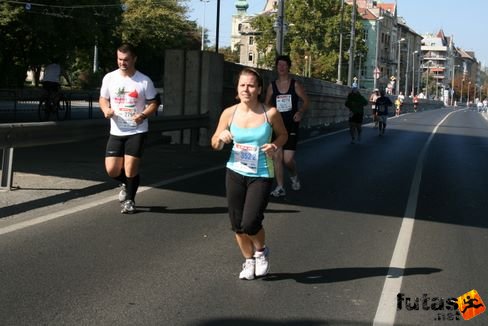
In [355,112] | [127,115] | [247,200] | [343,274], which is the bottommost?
[343,274]

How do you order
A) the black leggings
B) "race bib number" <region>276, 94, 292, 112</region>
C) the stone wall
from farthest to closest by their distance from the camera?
1. the stone wall
2. "race bib number" <region>276, 94, 292, 112</region>
3. the black leggings

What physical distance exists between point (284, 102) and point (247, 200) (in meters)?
4.31

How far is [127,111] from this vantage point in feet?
26.3

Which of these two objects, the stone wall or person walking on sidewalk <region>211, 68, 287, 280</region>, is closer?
person walking on sidewalk <region>211, 68, 287, 280</region>

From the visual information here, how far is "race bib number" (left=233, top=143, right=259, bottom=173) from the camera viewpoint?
17.7 ft

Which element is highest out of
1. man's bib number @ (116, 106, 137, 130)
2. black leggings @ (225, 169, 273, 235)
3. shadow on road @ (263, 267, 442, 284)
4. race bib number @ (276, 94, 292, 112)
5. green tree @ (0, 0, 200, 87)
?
green tree @ (0, 0, 200, 87)

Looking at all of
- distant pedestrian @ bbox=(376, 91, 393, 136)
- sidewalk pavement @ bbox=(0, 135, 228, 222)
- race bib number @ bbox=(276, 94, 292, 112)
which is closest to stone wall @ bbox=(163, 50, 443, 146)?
sidewalk pavement @ bbox=(0, 135, 228, 222)

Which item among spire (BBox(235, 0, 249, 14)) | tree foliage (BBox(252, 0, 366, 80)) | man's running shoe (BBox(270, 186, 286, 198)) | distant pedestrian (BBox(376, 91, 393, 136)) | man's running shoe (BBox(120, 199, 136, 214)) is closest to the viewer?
man's running shoe (BBox(120, 199, 136, 214))

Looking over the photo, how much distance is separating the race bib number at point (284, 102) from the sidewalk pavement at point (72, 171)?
2.40 m

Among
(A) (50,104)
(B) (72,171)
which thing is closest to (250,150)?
(B) (72,171)

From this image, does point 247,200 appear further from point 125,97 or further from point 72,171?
point 72,171

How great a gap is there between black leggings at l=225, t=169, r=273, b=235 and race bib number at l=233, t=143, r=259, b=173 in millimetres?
62

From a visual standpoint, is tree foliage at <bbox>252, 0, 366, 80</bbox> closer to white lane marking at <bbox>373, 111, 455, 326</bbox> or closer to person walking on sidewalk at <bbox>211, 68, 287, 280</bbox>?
white lane marking at <bbox>373, 111, 455, 326</bbox>

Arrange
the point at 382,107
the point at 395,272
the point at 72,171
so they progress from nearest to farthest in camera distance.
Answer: the point at 395,272
the point at 72,171
the point at 382,107
